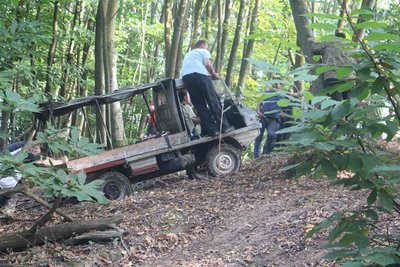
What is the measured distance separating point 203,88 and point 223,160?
1.49m

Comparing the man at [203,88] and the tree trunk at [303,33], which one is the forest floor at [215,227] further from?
the man at [203,88]

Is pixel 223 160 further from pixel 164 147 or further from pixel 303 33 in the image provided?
pixel 303 33

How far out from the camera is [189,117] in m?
9.95

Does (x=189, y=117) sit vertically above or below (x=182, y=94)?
below

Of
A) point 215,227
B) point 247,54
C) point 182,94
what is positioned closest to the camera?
point 215,227

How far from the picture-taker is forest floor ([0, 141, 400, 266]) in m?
5.54

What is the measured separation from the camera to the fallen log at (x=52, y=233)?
19.9ft

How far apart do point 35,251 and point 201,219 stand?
2195 millimetres

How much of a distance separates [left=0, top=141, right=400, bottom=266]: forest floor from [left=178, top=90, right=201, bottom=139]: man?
1825 millimetres

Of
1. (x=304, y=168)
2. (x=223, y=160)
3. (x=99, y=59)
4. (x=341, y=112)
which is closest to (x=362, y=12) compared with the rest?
(x=341, y=112)

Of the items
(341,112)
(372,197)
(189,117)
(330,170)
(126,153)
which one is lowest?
(126,153)

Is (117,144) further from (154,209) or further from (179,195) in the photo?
(154,209)

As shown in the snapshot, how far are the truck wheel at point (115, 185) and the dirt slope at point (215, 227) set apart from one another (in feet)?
2.69

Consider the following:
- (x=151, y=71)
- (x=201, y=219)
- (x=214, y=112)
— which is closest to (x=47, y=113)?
(x=214, y=112)
